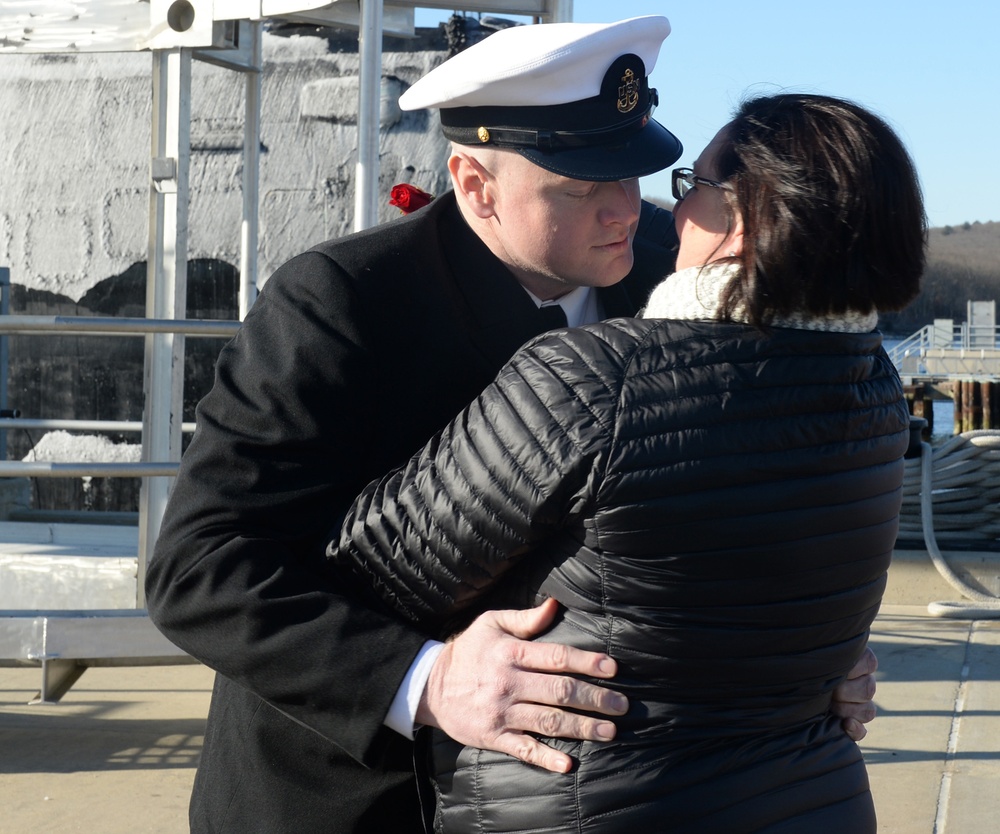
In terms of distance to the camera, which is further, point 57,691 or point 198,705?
point 198,705

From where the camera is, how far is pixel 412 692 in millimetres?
1266

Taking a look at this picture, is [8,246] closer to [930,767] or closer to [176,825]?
[176,825]

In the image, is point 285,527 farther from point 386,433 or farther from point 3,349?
point 3,349

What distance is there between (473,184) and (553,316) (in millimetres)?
203

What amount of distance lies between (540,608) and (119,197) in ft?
27.9

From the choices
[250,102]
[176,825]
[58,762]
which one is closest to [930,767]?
[176,825]

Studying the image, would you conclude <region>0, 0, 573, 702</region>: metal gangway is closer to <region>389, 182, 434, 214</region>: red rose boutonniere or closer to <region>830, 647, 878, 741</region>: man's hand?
<region>389, 182, 434, 214</region>: red rose boutonniere

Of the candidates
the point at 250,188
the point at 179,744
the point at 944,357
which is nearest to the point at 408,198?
the point at 179,744

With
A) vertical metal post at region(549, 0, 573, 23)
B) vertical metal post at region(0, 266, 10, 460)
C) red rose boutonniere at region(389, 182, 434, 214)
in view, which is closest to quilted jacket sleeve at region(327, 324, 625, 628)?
red rose boutonniere at region(389, 182, 434, 214)

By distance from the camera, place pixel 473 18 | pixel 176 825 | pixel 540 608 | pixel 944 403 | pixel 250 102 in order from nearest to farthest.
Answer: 1. pixel 540 608
2. pixel 176 825
3. pixel 250 102
4. pixel 473 18
5. pixel 944 403

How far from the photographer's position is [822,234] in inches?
47.1

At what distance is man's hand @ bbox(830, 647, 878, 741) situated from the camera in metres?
1.38

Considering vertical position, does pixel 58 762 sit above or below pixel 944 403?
above

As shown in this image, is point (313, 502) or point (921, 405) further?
point (921, 405)
